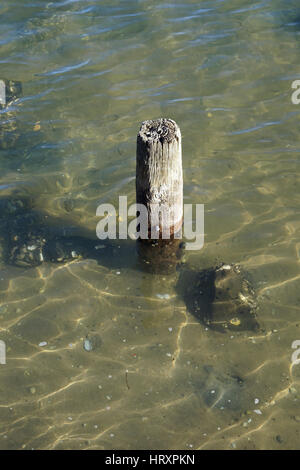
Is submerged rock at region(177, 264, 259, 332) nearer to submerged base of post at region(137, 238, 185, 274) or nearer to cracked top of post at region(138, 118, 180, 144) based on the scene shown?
submerged base of post at region(137, 238, 185, 274)

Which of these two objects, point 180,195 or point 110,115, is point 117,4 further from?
point 180,195

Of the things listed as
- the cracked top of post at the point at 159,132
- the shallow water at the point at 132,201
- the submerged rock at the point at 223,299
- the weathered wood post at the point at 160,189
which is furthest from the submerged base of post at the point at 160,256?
the cracked top of post at the point at 159,132

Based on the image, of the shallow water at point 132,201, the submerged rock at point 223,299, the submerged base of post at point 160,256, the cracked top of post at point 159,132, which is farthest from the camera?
the submerged base of post at point 160,256

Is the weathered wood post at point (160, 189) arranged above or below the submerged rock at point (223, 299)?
above

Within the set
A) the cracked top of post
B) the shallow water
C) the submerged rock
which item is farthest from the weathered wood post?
the submerged rock

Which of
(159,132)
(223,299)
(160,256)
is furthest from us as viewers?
(160,256)

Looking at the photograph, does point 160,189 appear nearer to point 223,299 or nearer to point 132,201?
point 223,299

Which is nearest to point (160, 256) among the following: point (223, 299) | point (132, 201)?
point (223, 299)

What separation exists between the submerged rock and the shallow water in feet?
0.37

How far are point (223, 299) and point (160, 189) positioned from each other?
157cm

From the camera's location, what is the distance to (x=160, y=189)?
5840mm

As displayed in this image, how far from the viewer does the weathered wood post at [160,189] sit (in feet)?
18.1

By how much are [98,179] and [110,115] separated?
2.04 metres

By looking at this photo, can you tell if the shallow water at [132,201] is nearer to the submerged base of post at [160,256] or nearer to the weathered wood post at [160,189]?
the submerged base of post at [160,256]
